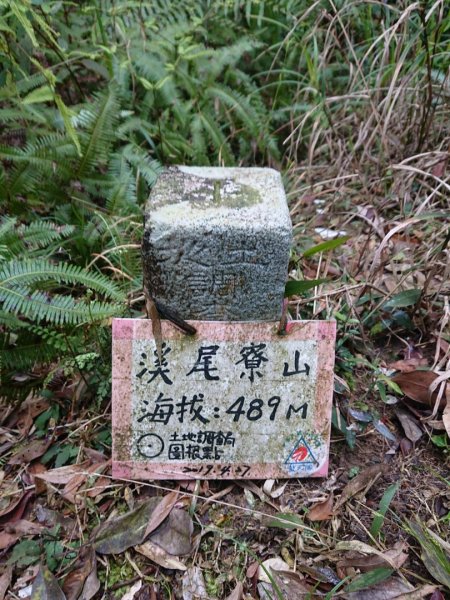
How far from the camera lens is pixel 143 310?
7.13ft

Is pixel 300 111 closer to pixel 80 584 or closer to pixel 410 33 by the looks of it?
pixel 410 33

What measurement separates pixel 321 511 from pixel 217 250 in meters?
0.93

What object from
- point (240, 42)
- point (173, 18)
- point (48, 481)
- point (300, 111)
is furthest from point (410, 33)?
point (48, 481)

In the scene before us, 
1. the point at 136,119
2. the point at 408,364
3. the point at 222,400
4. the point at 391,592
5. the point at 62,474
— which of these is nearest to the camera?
the point at 391,592

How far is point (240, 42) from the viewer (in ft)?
11.9

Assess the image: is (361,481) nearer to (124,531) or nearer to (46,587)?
(124,531)

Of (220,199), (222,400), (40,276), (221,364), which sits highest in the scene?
(220,199)

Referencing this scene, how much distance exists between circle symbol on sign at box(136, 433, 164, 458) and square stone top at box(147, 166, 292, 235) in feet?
2.34

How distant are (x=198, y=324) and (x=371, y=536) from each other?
2.81ft

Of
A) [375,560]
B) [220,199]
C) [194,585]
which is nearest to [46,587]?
[194,585]

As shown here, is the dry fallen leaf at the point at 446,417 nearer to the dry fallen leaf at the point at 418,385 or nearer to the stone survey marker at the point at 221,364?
the dry fallen leaf at the point at 418,385

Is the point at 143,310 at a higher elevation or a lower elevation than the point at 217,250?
lower

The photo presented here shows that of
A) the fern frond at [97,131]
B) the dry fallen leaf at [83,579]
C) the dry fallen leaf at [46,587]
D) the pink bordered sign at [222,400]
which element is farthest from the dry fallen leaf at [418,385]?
the fern frond at [97,131]

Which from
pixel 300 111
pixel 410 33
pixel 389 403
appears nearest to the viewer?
pixel 389 403
